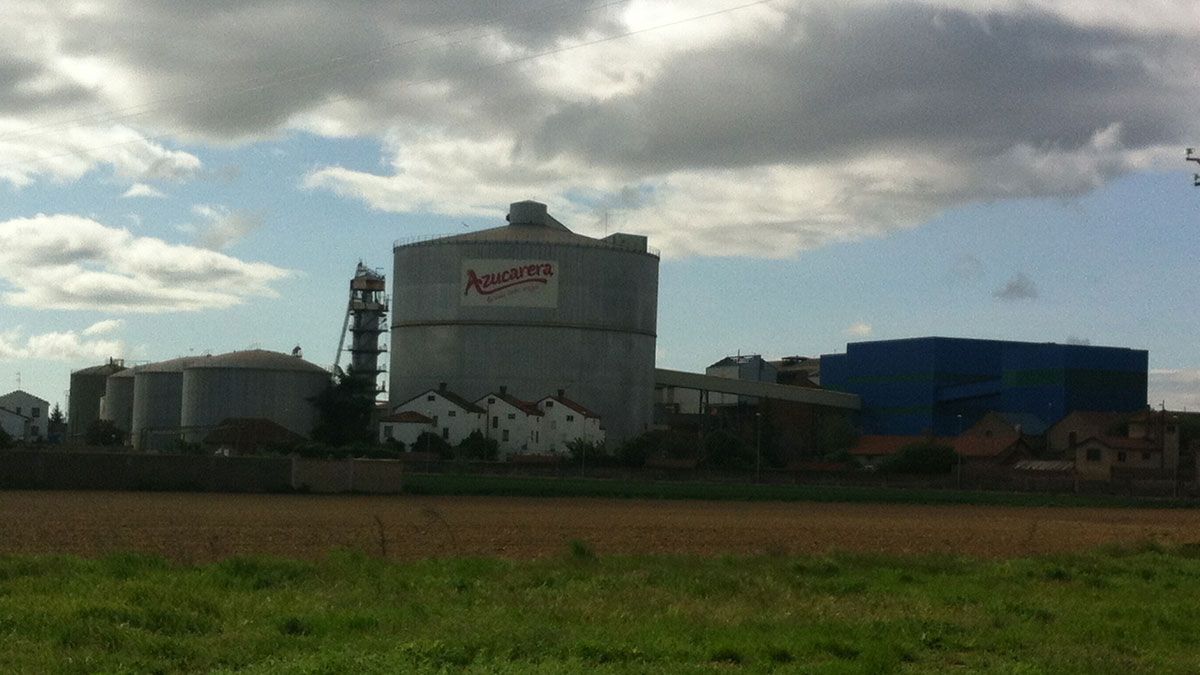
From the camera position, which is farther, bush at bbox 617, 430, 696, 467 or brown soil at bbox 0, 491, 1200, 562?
bush at bbox 617, 430, 696, 467

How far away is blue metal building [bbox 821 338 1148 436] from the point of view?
393ft

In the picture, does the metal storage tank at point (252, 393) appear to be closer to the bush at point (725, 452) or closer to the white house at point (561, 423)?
the white house at point (561, 423)

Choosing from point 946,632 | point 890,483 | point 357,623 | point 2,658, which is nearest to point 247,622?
point 357,623

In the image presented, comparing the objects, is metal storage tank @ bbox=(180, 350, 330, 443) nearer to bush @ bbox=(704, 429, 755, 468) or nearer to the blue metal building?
bush @ bbox=(704, 429, 755, 468)

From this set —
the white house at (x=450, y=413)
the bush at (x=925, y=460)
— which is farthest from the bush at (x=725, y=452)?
the white house at (x=450, y=413)

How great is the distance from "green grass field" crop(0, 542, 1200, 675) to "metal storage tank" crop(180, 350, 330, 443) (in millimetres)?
95430

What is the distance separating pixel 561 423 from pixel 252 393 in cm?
2506

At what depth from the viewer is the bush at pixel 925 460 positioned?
103 meters

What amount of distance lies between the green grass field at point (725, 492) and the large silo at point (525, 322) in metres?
22.7

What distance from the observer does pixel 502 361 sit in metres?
112

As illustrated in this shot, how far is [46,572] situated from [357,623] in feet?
21.5

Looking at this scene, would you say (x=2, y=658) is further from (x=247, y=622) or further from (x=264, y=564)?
(x=264, y=564)

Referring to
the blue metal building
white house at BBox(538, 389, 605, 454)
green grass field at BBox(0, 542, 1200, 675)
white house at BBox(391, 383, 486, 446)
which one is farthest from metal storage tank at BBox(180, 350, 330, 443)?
green grass field at BBox(0, 542, 1200, 675)

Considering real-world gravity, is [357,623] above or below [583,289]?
below
